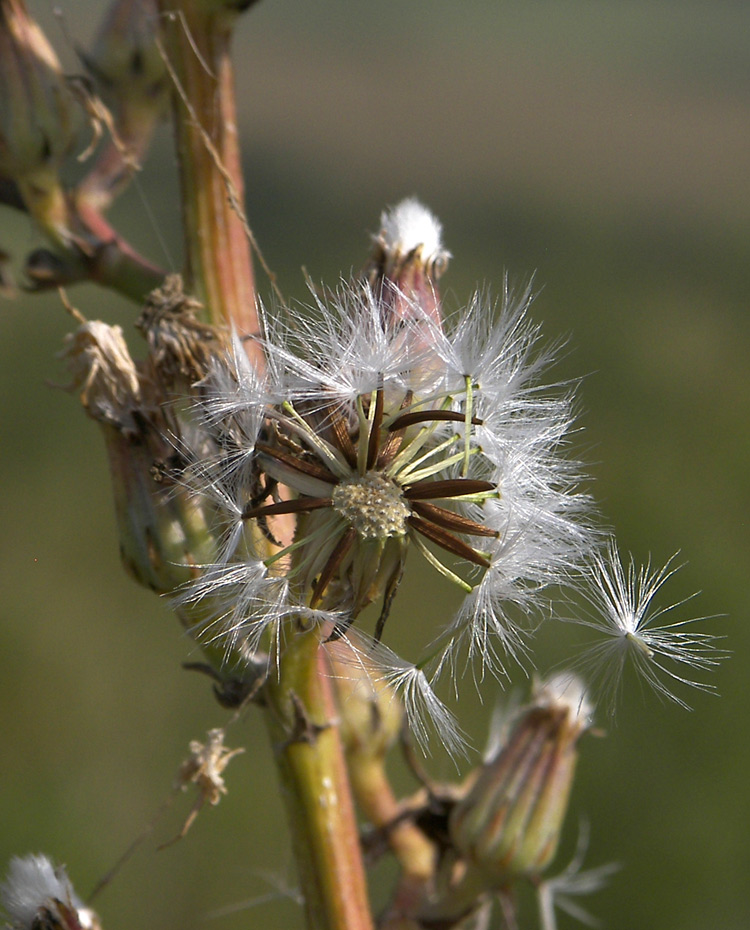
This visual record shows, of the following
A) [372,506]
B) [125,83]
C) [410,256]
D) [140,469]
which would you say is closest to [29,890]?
[140,469]

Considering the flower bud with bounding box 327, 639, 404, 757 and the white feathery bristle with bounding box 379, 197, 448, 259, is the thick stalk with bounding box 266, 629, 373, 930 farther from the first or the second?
the white feathery bristle with bounding box 379, 197, 448, 259

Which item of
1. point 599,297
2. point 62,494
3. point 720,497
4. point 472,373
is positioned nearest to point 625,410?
point 720,497

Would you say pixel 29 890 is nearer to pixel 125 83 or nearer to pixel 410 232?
pixel 410 232

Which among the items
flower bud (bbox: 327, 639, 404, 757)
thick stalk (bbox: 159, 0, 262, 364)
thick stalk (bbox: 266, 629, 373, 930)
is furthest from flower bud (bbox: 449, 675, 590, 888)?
thick stalk (bbox: 159, 0, 262, 364)

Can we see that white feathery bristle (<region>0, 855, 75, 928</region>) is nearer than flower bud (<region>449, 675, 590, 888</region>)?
Yes

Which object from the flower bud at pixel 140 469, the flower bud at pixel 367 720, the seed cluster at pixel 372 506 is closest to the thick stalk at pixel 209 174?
the flower bud at pixel 140 469

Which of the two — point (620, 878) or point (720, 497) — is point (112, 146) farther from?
point (720, 497)
